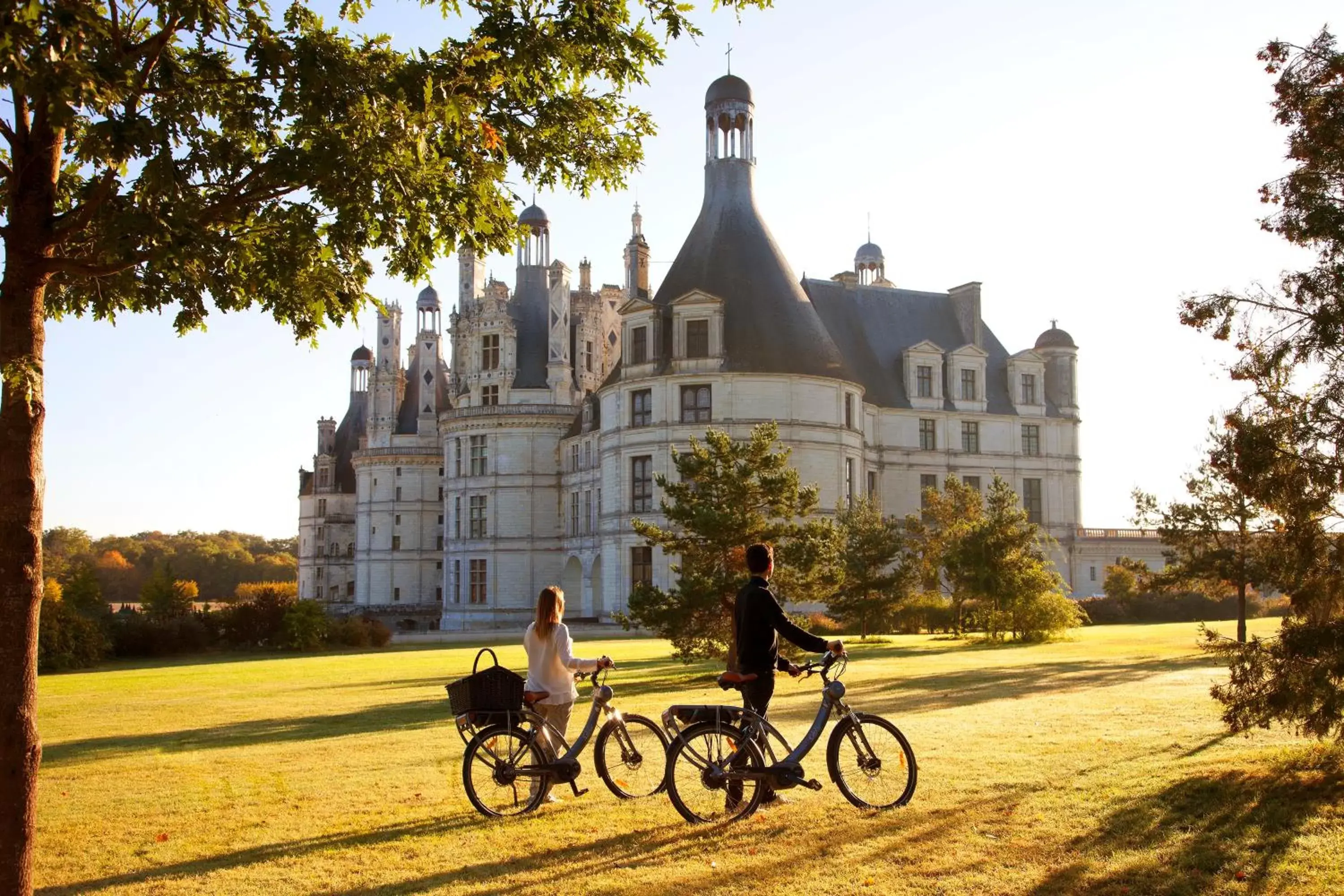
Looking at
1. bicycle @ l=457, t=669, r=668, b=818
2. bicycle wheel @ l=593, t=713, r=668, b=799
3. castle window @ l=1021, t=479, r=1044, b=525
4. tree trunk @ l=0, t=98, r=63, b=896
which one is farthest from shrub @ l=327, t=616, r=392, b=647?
tree trunk @ l=0, t=98, r=63, b=896

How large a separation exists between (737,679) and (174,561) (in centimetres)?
12000

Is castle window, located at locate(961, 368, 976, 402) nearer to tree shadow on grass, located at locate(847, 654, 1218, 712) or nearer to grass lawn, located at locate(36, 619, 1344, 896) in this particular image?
tree shadow on grass, located at locate(847, 654, 1218, 712)

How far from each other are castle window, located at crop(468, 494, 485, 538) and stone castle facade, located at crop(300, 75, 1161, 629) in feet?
0.29

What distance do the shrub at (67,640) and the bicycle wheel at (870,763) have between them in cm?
3102

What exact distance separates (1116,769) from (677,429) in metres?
37.1

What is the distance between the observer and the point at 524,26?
861 cm

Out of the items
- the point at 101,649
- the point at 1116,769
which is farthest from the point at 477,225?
the point at 101,649

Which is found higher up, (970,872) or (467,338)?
(467,338)

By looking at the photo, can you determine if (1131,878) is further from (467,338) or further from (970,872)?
(467,338)

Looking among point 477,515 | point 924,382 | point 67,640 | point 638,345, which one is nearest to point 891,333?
point 924,382

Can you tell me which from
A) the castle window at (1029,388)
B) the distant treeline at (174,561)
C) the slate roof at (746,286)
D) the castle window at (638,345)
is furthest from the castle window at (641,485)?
the distant treeline at (174,561)

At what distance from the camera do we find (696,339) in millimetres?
48188

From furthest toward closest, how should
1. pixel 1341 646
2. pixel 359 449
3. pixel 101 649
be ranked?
pixel 359 449, pixel 101 649, pixel 1341 646

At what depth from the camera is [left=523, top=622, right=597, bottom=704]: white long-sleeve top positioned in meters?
9.99
